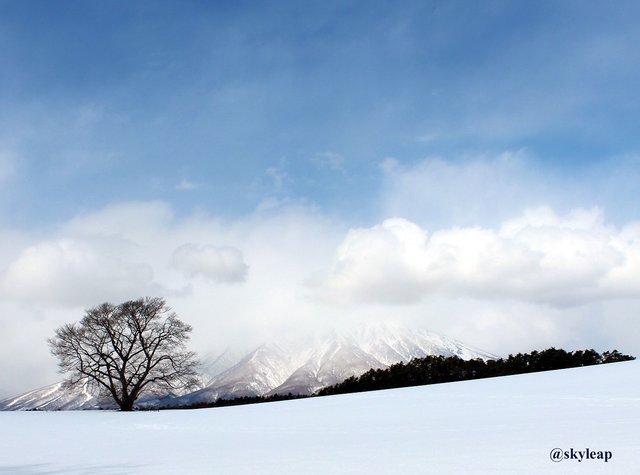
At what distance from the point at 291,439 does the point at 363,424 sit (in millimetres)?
3055

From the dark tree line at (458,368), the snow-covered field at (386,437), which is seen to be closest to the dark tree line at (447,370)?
the dark tree line at (458,368)

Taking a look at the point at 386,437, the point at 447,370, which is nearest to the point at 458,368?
the point at 447,370

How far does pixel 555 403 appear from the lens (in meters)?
16.0

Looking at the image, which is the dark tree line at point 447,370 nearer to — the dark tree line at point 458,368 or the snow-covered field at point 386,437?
the dark tree line at point 458,368

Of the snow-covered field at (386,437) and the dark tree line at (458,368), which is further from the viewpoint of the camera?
the dark tree line at (458,368)

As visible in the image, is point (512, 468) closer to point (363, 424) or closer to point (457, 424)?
point (457, 424)

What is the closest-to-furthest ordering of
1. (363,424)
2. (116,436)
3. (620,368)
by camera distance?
(363,424) < (116,436) < (620,368)

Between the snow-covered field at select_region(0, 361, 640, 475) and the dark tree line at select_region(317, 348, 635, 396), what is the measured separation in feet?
54.7

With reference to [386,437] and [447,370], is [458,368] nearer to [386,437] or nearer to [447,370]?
[447,370]

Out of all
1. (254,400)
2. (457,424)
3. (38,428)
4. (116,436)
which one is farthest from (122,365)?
(457,424)

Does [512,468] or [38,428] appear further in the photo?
[38,428]

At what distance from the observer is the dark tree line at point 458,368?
37906 millimetres

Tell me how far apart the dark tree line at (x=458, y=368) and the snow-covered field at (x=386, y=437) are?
16.7m

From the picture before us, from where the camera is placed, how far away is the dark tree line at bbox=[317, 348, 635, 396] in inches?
1492
